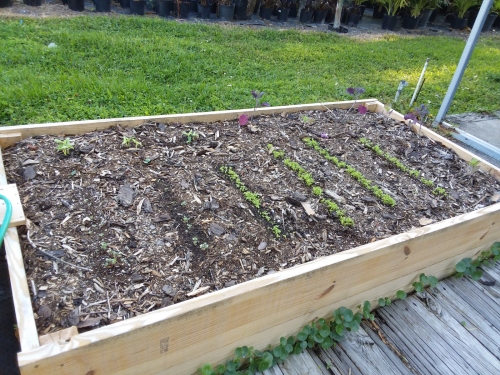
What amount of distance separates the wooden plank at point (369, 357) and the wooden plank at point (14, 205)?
5.08ft

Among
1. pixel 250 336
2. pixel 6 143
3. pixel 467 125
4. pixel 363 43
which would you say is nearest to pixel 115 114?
pixel 6 143

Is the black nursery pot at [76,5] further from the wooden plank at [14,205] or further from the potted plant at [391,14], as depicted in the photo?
the potted plant at [391,14]

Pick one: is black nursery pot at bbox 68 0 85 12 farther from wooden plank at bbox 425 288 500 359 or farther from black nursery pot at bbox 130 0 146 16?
wooden plank at bbox 425 288 500 359

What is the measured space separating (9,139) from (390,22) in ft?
28.7

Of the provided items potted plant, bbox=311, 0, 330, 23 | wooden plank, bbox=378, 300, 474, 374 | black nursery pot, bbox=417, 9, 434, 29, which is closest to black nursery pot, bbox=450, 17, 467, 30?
black nursery pot, bbox=417, 9, 434, 29

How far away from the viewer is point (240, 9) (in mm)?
7406

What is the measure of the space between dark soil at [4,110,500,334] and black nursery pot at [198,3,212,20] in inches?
199

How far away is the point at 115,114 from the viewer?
10.6ft

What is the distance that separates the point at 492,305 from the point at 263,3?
23.5 ft

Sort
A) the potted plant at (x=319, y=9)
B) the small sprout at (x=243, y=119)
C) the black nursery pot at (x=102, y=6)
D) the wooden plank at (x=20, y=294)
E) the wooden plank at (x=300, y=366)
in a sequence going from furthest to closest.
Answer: the potted plant at (x=319, y=9)
the black nursery pot at (x=102, y=6)
the small sprout at (x=243, y=119)
the wooden plank at (x=300, y=366)
the wooden plank at (x=20, y=294)

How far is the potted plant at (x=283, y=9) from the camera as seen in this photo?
7918mm

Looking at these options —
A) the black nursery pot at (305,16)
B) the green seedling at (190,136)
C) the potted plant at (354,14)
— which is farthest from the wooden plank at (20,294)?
the potted plant at (354,14)

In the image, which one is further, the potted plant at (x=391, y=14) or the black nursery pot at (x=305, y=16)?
the potted plant at (x=391, y=14)

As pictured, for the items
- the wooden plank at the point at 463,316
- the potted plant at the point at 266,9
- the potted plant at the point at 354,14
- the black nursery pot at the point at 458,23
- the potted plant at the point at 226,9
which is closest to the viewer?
the wooden plank at the point at 463,316
